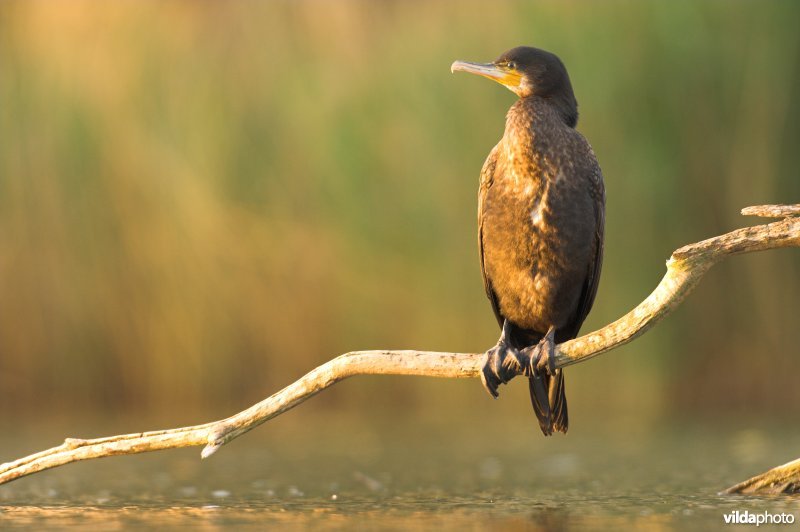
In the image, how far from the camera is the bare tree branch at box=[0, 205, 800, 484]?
3979 mm

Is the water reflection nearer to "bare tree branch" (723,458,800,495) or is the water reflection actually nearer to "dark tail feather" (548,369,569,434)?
"bare tree branch" (723,458,800,495)

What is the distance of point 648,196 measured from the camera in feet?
23.7

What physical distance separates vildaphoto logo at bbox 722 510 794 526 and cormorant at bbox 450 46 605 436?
2.57 feet

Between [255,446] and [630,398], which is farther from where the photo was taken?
[630,398]

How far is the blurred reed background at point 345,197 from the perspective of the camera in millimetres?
7285

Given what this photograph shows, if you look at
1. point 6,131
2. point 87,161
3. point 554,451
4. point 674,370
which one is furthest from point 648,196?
point 6,131

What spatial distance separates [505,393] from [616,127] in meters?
1.62

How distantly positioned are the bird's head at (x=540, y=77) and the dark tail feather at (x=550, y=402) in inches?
37.7

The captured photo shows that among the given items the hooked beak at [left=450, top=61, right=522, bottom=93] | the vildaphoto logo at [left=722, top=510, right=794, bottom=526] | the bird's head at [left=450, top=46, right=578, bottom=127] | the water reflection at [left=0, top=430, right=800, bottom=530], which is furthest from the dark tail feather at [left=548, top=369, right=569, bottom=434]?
the hooked beak at [left=450, top=61, right=522, bottom=93]

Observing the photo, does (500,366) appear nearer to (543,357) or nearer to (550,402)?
(543,357)

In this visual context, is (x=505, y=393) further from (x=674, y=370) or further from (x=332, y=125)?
(x=332, y=125)

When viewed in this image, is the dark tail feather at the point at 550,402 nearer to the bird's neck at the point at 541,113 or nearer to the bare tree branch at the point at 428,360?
the bare tree branch at the point at 428,360

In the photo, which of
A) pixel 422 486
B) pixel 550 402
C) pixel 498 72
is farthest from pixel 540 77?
pixel 422 486

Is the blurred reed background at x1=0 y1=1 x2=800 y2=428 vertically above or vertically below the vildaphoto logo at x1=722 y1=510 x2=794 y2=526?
above
